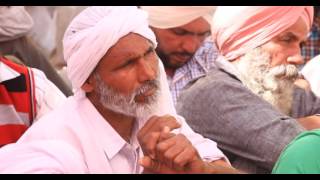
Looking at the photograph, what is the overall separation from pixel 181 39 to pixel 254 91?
96 centimetres

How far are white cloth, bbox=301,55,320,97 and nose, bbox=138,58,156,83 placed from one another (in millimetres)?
998

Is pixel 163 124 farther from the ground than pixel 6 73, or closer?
farther from the ground

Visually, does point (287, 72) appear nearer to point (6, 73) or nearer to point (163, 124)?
point (163, 124)

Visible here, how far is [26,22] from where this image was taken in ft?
12.1

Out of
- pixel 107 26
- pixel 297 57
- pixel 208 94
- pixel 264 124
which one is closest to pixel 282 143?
pixel 264 124

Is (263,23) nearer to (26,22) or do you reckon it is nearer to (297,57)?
(297,57)

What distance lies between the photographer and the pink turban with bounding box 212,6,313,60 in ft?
10.3

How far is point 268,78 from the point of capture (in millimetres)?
3139

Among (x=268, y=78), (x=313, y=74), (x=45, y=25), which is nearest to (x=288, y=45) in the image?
(x=268, y=78)

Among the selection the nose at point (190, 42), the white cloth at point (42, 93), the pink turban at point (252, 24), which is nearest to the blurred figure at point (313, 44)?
the nose at point (190, 42)

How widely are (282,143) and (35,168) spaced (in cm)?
93

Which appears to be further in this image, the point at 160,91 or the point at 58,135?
the point at 160,91

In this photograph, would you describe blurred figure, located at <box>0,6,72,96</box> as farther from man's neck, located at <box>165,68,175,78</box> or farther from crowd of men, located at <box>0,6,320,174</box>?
man's neck, located at <box>165,68,175,78</box>

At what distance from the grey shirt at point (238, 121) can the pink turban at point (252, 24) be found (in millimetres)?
240
